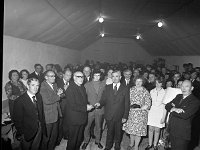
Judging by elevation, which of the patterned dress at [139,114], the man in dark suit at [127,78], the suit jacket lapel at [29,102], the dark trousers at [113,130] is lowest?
the dark trousers at [113,130]

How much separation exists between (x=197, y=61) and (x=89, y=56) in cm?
1087

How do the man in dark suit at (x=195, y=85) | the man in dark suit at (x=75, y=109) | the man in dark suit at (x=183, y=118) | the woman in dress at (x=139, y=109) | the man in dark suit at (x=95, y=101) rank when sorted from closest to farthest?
the man in dark suit at (x=183, y=118) < the man in dark suit at (x=75, y=109) < the woman in dress at (x=139, y=109) < the man in dark suit at (x=95, y=101) < the man in dark suit at (x=195, y=85)

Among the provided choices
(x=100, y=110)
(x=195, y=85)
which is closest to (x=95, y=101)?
(x=100, y=110)

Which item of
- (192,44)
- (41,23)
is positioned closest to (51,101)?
(41,23)

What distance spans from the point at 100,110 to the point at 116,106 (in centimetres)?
69

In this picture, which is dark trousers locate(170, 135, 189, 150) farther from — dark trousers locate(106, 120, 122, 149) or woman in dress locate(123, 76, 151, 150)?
dark trousers locate(106, 120, 122, 149)

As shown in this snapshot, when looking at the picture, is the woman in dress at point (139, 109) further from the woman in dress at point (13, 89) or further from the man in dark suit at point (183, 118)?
the woman in dress at point (13, 89)

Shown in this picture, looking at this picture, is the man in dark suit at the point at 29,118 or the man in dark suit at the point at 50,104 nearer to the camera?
the man in dark suit at the point at 29,118

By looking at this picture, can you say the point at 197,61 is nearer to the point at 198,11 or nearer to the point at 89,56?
the point at 198,11

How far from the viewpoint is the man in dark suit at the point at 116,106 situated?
4.93 meters

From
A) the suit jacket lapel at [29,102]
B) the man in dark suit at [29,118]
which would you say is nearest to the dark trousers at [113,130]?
the man in dark suit at [29,118]

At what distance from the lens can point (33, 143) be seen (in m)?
3.78

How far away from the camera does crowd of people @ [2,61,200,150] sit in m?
3.71

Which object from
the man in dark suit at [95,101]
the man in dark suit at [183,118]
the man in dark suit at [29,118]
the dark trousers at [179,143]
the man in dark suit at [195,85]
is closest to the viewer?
the man in dark suit at [29,118]
